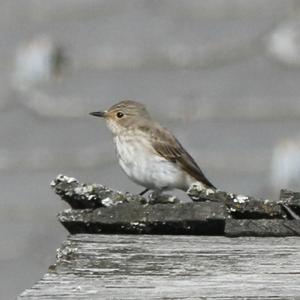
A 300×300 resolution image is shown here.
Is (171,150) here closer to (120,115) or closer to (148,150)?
(148,150)

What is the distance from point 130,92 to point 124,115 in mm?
1519

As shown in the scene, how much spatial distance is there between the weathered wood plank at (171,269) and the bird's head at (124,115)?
3588 millimetres

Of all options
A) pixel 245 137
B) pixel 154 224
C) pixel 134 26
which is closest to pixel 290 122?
pixel 245 137

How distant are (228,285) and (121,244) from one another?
466 millimetres

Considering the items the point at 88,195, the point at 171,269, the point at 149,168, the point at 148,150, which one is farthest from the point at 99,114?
the point at 171,269

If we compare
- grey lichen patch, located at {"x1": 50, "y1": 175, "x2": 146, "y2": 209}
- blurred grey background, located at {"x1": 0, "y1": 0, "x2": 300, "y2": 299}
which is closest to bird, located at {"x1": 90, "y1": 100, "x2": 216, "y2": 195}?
blurred grey background, located at {"x1": 0, "y1": 0, "x2": 300, "y2": 299}

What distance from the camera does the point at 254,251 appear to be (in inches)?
197

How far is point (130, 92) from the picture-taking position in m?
8.23

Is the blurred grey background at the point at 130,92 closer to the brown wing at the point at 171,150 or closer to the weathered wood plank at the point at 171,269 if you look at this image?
the brown wing at the point at 171,150

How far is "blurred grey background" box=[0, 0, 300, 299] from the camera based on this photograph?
7730 mm

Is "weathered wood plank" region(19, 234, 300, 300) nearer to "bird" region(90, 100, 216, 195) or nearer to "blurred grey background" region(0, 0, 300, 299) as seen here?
"blurred grey background" region(0, 0, 300, 299)

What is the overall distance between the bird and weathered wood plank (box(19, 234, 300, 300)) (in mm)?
3513

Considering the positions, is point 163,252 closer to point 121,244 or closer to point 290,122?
point 121,244

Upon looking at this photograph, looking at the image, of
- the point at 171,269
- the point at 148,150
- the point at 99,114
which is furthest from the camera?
the point at 148,150
